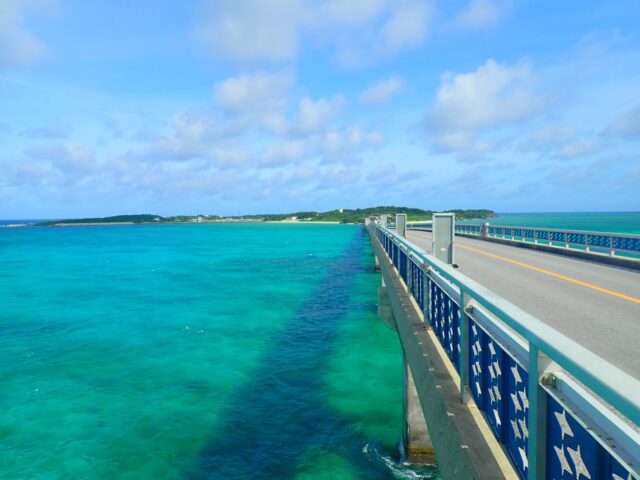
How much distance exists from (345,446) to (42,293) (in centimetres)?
2996

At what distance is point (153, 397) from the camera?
1336 cm

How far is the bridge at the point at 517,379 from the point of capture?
1.99 metres

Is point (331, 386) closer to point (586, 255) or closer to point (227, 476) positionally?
point (227, 476)

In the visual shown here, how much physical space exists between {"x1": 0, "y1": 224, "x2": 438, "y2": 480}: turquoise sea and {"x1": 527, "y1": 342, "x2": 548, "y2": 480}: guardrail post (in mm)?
7669

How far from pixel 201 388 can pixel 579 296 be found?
10.9m

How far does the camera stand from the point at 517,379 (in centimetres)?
301

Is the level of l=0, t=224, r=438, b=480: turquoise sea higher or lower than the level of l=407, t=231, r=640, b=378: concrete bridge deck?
lower

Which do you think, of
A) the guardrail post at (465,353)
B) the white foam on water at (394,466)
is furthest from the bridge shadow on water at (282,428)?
the guardrail post at (465,353)

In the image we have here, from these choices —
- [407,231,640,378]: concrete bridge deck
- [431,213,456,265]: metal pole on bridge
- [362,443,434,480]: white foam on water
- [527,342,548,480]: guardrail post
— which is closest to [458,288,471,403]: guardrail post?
[527,342,548,480]: guardrail post

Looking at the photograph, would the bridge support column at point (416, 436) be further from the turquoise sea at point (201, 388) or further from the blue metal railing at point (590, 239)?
the blue metal railing at point (590, 239)

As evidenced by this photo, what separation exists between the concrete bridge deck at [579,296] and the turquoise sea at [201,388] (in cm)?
435

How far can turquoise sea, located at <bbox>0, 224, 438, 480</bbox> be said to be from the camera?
32.8 feet

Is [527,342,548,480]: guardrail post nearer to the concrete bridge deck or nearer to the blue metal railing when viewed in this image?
the concrete bridge deck

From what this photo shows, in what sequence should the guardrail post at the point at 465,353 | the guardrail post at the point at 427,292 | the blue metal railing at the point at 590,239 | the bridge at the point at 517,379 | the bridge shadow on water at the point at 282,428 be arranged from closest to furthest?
1. the bridge at the point at 517,379
2. the guardrail post at the point at 465,353
3. the guardrail post at the point at 427,292
4. the bridge shadow on water at the point at 282,428
5. the blue metal railing at the point at 590,239
